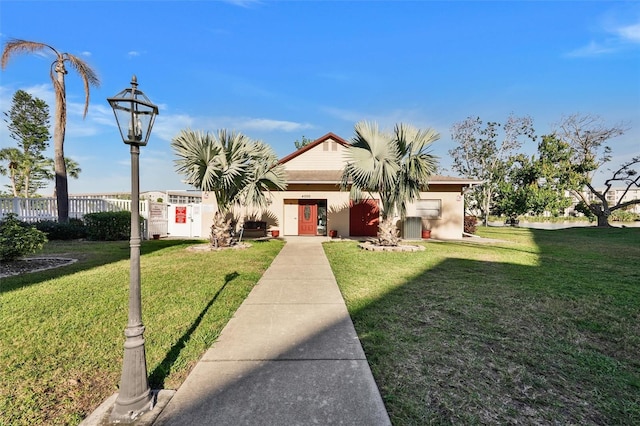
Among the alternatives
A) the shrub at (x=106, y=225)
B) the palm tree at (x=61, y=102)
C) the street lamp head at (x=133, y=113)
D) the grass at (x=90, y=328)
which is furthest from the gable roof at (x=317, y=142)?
the street lamp head at (x=133, y=113)

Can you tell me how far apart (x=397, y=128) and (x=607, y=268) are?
7142mm

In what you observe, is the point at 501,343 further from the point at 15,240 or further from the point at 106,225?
the point at 106,225

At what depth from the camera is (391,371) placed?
277cm

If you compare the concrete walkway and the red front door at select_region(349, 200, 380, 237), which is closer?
the concrete walkway

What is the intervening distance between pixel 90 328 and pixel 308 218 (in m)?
12.7

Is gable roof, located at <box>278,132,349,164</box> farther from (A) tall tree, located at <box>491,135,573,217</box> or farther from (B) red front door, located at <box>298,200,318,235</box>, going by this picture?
(A) tall tree, located at <box>491,135,573,217</box>

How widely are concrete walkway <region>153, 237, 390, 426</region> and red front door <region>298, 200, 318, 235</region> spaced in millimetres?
11476

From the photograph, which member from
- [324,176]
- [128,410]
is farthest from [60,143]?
[128,410]

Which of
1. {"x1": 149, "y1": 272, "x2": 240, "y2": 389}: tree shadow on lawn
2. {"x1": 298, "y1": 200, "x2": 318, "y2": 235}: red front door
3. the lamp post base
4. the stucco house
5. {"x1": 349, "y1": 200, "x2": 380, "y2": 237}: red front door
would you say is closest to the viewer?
the lamp post base

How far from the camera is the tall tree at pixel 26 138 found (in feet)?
90.5

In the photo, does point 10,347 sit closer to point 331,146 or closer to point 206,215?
point 206,215

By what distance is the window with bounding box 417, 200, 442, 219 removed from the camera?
51.2 ft

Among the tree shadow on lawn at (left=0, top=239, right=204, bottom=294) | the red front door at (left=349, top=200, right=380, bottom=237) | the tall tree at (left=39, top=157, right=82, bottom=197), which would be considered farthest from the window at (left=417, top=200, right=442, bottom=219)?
the tall tree at (left=39, top=157, right=82, bottom=197)

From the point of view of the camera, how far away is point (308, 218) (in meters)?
16.1
